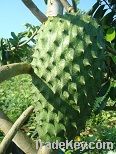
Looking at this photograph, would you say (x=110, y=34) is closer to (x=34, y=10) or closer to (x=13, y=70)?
(x=34, y=10)

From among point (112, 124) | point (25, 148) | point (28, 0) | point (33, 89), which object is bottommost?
point (112, 124)

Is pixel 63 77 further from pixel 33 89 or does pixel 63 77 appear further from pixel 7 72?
pixel 7 72

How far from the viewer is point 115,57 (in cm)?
192

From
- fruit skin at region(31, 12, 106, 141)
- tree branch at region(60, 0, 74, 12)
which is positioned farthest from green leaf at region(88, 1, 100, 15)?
fruit skin at region(31, 12, 106, 141)

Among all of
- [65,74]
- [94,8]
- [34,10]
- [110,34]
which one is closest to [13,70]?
[65,74]

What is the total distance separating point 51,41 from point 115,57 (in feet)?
1.70

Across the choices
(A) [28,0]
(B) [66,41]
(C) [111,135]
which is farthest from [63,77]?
(C) [111,135]

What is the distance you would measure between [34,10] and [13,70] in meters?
0.51

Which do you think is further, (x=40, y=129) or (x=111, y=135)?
(x=111, y=135)

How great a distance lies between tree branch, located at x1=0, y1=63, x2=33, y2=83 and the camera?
1.24m

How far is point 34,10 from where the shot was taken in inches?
68.4

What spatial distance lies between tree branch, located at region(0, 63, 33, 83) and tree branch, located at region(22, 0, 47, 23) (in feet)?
1.30

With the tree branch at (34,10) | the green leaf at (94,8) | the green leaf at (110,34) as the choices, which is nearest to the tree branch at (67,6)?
the tree branch at (34,10)

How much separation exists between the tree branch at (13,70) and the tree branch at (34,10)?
0.40 metres
